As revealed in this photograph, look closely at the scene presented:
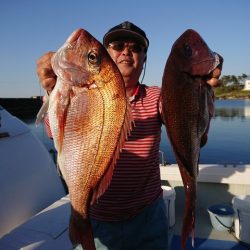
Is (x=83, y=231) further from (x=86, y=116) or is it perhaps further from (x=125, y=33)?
(x=125, y=33)

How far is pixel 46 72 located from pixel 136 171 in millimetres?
1109

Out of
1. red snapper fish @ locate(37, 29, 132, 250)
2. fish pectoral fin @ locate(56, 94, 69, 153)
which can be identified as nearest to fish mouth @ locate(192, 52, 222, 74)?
red snapper fish @ locate(37, 29, 132, 250)

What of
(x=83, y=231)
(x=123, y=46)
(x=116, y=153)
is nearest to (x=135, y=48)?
(x=123, y=46)

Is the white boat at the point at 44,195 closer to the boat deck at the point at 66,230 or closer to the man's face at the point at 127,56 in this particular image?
the boat deck at the point at 66,230

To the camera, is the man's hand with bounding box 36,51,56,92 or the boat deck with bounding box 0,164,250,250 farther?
the boat deck with bounding box 0,164,250,250

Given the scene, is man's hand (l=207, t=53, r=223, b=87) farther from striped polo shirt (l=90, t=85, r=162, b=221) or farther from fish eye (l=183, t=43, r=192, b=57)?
striped polo shirt (l=90, t=85, r=162, b=221)

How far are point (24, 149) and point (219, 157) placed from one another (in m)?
16.3

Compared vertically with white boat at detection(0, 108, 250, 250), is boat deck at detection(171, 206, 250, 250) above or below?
below

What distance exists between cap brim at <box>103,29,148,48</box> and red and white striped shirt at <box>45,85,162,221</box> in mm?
474

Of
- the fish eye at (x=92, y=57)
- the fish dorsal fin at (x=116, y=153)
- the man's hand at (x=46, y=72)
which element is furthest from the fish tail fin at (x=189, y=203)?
the man's hand at (x=46, y=72)

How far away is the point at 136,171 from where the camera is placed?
2.56m

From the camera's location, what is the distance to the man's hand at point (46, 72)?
188cm

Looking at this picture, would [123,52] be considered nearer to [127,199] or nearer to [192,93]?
[192,93]

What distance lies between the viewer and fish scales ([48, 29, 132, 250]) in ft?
5.71
